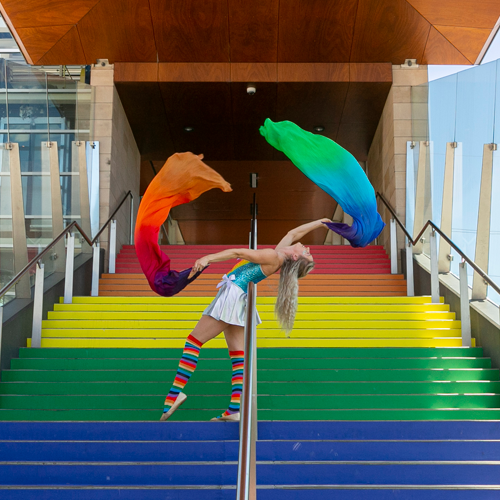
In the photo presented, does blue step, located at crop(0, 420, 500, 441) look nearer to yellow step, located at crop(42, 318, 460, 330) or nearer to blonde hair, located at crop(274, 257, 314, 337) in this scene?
blonde hair, located at crop(274, 257, 314, 337)

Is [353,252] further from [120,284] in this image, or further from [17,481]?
[17,481]

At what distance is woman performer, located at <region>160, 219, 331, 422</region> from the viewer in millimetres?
4648

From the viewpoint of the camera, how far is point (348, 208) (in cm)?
488

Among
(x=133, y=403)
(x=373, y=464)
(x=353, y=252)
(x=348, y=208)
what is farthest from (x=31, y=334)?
(x=353, y=252)

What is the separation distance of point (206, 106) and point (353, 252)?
139 inches

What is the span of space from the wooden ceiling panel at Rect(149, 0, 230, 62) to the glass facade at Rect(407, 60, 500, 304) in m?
3.12

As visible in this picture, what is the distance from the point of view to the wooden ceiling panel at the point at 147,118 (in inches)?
430

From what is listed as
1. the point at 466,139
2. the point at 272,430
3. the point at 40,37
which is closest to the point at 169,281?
the point at 272,430

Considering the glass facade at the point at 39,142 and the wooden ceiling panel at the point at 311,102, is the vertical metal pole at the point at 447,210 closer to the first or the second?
the wooden ceiling panel at the point at 311,102

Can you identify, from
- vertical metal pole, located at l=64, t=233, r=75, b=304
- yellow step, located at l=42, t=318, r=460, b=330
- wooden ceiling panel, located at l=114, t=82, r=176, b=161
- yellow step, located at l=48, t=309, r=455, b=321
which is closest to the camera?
yellow step, located at l=42, t=318, r=460, b=330

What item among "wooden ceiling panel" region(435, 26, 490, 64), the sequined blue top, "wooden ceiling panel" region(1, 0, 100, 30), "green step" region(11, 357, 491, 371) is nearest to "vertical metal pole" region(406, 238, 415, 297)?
"green step" region(11, 357, 491, 371)

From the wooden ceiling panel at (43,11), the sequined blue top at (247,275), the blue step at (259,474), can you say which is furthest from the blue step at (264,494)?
the wooden ceiling panel at (43,11)

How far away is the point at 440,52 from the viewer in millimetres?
10430

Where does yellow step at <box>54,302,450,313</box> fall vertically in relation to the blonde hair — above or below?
below
